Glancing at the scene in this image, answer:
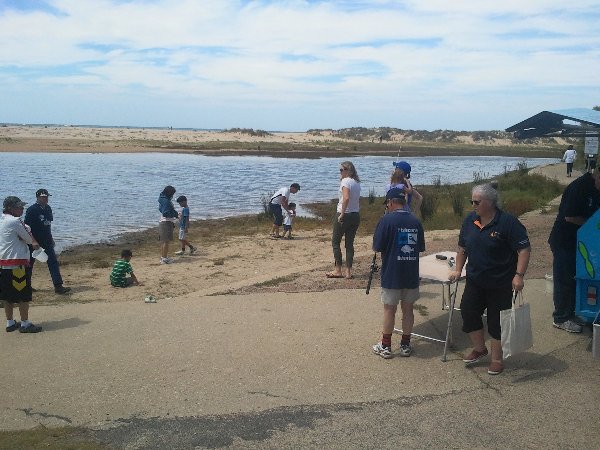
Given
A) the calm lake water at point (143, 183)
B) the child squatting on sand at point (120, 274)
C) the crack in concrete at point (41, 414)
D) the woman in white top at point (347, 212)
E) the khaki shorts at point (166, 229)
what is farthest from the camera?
the calm lake water at point (143, 183)

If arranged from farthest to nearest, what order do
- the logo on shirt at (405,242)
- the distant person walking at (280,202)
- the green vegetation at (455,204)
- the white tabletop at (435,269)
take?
1. the green vegetation at (455,204)
2. the distant person walking at (280,202)
3. the white tabletop at (435,269)
4. the logo on shirt at (405,242)

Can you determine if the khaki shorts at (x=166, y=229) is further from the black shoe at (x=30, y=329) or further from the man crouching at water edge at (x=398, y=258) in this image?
the man crouching at water edge at (x=398, y=258)

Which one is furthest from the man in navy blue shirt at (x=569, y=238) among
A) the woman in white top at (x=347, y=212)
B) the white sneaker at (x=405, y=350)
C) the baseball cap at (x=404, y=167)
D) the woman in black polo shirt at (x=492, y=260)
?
the woman in white top at (x=347, y=212)

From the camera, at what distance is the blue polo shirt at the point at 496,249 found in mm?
5184

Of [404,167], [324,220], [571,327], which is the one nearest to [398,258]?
[571,327]

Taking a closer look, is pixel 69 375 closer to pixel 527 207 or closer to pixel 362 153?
pixel 527 207

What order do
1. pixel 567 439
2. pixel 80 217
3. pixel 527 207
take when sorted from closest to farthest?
pixel 567 439 < pixel 527 207 < pixel 80 217

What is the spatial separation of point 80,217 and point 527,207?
14.4 meters

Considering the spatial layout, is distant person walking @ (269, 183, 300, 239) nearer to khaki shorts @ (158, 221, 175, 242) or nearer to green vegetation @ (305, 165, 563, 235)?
green vegetation @ (305, 165, 563, 235)

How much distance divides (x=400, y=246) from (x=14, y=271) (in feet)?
13.7

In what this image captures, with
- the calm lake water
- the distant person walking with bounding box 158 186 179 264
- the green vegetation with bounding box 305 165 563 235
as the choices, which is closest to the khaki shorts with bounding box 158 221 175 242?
the distant person walking with bounding box 158 186 179 264

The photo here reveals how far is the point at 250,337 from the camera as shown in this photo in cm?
646

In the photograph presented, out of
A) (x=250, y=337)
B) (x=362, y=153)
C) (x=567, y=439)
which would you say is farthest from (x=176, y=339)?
(x=362, y=153)

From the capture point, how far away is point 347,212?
9.06 metres
